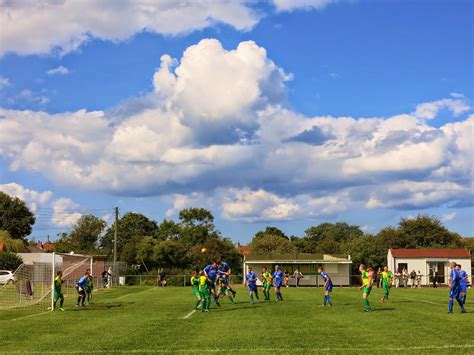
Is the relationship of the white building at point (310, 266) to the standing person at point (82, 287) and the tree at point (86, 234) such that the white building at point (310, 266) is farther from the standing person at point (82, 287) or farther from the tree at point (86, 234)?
the tree at point (86, 234)

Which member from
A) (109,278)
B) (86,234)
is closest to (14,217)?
(86,234)

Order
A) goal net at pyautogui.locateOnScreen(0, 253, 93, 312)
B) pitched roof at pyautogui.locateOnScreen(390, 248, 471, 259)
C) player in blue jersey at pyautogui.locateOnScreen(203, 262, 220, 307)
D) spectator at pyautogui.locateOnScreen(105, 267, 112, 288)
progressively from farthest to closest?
pitched roof at pyautogui.locateOnScreen(390, 248, 471, 259), spectator at pyautogui.locateOnScreen(105, 267, 112, 288), goal net at pyautogui.locateOnScreen(0, 253, 93, 312), player in blue jersey at pyautogui.locateOnScreen(203, 262, 220, 307)

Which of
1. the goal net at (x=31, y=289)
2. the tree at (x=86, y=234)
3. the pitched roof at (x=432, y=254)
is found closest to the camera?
the goal net at (x=31, y=289)

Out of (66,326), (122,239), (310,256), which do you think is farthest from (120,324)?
(122,239)

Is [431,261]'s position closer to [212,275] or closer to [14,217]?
[212,275]

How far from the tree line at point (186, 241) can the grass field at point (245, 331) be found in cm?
4465

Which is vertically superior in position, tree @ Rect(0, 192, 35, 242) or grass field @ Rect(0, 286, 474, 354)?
tree @ Rect(0, 192, 35, 242)

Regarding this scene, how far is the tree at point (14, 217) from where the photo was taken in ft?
306

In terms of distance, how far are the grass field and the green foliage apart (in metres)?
40.3

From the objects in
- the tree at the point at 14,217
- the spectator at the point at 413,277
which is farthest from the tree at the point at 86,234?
the spectator at the point at 413,277

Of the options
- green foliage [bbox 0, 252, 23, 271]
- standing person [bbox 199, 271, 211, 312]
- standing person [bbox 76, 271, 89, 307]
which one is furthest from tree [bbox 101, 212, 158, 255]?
standing person [bbox 199, 271, 211, 312]

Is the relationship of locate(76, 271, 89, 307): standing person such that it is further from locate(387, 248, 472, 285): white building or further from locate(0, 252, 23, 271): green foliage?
locate(387, 248, 472, 285): white building

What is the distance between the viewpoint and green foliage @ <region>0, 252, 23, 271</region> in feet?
205

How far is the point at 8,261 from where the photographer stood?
206 feet
